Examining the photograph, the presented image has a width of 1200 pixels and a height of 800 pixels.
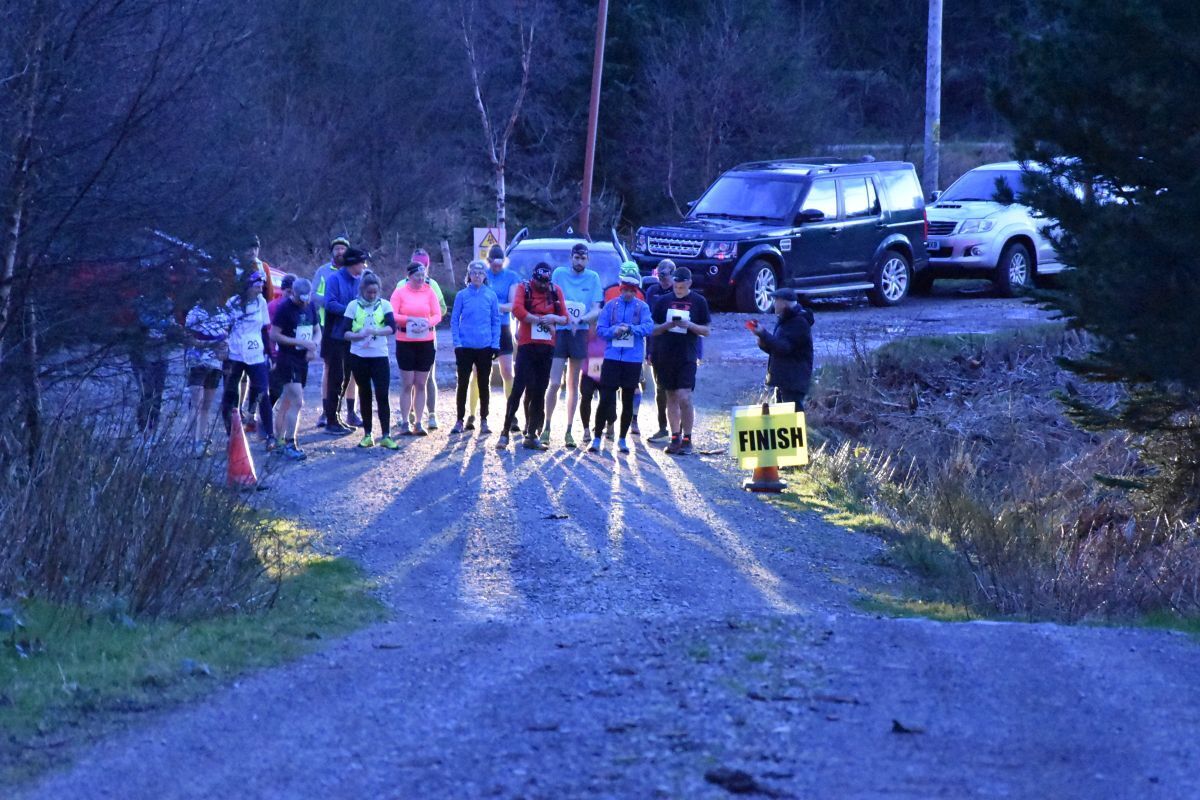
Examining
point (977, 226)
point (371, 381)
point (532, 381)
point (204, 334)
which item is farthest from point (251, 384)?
point (977, 226)

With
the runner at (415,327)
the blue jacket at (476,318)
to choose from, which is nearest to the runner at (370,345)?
the runner at (415,327)

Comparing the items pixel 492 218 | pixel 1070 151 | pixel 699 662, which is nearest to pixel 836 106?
pixel 492 218

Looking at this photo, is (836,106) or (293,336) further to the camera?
(836,106)

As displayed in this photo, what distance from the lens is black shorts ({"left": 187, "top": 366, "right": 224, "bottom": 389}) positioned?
1245 centimetres

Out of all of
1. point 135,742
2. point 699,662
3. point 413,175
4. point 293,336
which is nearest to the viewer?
point 135,742

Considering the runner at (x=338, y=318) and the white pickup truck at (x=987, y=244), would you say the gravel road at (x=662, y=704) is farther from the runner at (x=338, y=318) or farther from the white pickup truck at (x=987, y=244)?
the white pickup truck at (x=987, y=244)

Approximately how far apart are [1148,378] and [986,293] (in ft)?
51.5

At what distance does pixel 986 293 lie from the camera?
27797 millimetres

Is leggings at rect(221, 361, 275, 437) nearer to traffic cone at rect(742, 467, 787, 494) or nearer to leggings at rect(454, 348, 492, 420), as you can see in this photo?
leggings at rect(454, 348, 492, 420)

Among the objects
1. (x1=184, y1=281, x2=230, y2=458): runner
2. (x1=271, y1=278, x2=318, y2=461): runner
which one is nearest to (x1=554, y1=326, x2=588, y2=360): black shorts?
(x1=271, y1=278, x2=318, y2=461): runner

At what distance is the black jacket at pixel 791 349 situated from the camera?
46.4 feet

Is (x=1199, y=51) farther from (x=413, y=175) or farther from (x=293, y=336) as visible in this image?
(x=413, y=175)

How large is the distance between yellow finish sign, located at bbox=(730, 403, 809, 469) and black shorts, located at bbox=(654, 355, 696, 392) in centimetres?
108

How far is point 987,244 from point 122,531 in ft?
66.1
